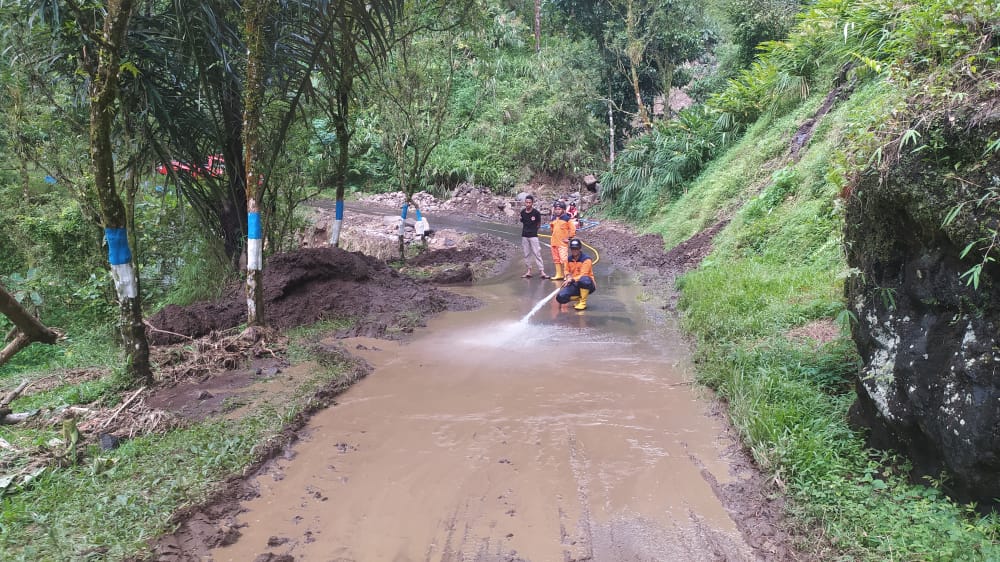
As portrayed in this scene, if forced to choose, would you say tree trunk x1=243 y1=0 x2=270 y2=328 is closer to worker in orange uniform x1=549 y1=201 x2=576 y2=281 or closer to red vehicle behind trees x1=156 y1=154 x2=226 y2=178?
red vehicle behind trees x1=156 y1=154 x2=226 y2=178

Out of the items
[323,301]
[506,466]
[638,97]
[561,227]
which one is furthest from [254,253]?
[638,97]

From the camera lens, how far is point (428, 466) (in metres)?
4.73

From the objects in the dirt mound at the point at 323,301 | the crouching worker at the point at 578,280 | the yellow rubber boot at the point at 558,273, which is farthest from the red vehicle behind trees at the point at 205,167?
the yellow rubber boot at the point at 558,273

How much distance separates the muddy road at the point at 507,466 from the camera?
3.75 metres

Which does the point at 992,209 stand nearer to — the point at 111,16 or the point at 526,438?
the point at 526,438

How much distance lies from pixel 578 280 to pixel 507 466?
5.40m

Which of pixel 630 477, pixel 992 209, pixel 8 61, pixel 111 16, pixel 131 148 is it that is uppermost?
pixel 8 61

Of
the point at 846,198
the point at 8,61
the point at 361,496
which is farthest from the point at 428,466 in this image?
the point at 8,61

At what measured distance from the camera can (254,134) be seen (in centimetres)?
716

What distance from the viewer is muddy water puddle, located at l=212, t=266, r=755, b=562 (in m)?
3.75

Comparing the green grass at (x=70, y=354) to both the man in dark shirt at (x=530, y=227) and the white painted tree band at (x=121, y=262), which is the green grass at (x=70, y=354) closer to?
the white painted tree band at (x=121, y=262)

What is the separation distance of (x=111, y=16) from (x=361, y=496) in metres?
4.66

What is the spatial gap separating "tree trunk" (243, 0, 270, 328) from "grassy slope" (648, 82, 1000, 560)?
5478 millimetres

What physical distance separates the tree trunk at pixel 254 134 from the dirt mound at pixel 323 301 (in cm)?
117
